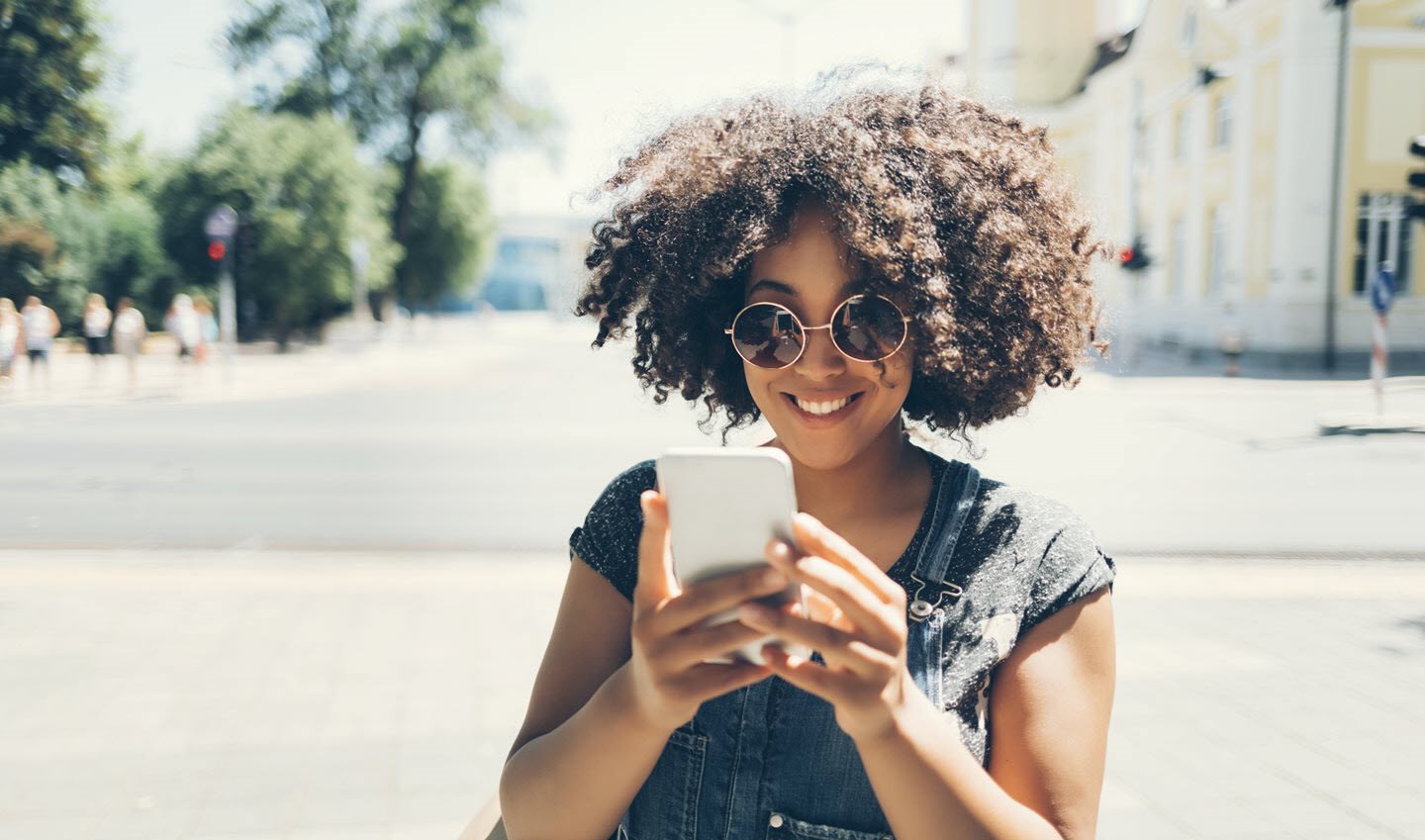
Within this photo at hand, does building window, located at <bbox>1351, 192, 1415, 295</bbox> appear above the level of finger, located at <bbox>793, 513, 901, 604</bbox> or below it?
above

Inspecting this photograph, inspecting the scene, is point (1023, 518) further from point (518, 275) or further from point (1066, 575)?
point (518, 275)

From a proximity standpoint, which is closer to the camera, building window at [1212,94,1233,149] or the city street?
the city street

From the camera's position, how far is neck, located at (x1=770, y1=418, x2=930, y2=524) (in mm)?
1620

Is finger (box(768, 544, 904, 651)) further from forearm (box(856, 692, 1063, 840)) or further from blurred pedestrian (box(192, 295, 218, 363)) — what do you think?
blurred pedestrian (box(192, 295, 218, 363))

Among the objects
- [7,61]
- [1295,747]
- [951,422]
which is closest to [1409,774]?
[1295,747]

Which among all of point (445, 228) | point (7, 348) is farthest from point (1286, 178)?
point (445, 228)

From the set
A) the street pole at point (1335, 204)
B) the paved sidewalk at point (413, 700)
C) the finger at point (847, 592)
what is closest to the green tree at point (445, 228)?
the street pole at point (1335, 204)

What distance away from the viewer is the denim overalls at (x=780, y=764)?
1452mm

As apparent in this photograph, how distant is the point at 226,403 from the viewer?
19938mm

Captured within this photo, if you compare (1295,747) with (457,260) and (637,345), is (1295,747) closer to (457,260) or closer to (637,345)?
(637,345)

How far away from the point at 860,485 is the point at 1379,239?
91.4 ft

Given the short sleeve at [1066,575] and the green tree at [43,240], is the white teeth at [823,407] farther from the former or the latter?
the green tree at [43,240]

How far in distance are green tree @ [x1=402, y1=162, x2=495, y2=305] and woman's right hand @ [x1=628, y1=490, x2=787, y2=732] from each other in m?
42.9

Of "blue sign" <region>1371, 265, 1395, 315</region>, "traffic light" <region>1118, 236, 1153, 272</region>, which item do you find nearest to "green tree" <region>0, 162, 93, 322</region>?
"traffic light" <region>1118, 236, 1153, 272</region>
